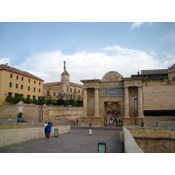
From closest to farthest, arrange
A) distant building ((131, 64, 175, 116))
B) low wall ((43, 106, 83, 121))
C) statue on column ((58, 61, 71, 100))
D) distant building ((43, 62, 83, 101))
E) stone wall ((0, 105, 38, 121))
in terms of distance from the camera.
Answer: stone wall ((0, 105, 38, 121))
low wall ((43, 106, 83, 121))
distant building ((131, 64, 175, 116))
statue on column ((58, 61, 71, 100))
distant building ((43, 62, 83, 101))

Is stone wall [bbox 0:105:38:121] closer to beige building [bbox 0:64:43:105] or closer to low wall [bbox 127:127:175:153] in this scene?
beige building [bbox 0:64:43:105]

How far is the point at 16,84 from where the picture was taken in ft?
173

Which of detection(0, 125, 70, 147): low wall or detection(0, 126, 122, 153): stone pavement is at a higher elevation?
detection(0, 125, 70, 147): low wall

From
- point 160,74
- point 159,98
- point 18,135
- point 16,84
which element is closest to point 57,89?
point 16,84

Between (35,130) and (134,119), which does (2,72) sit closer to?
(134,119)

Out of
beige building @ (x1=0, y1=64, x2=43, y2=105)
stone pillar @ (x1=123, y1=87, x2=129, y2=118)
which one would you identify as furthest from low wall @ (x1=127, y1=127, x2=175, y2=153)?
beige building @ (x1=0, y1=64, x2=43, y2=105)

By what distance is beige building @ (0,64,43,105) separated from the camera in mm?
48312

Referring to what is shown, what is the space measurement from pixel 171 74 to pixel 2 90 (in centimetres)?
5453

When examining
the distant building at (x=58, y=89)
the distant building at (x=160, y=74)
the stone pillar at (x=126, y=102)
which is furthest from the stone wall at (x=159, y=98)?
the distant building at (x=58, y=89)

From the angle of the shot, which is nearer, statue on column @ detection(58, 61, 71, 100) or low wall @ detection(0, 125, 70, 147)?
low wall @ detection(0, 125, 70, 147)

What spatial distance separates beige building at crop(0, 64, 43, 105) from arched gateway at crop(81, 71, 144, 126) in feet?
90.2

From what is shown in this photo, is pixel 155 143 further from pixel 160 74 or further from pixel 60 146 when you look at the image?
pixel 160 74

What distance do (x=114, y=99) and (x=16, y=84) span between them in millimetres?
33587

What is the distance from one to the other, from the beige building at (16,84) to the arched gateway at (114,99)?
2749 centimetres
